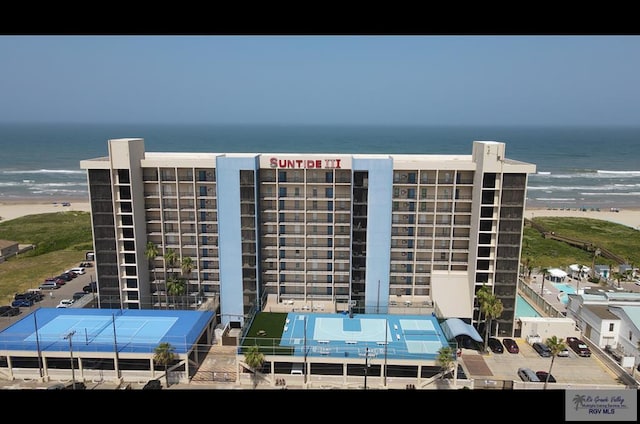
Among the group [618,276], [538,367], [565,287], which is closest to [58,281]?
[538,367]

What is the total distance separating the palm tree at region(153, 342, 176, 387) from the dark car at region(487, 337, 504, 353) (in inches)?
986

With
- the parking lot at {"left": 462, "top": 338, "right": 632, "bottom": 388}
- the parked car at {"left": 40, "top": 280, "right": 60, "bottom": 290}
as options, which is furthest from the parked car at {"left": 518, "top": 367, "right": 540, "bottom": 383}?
the parked car at {"left": 40, "top": 280, "right": 60, "bottom": 290}

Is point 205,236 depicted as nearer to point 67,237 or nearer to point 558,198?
point 67,237

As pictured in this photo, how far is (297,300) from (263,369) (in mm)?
9871

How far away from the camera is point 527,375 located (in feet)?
108

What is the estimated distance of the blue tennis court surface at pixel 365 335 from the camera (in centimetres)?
3231

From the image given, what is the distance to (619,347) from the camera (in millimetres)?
37625

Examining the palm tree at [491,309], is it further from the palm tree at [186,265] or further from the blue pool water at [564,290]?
the palm tree at [186,265]

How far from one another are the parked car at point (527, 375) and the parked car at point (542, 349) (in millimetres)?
3147

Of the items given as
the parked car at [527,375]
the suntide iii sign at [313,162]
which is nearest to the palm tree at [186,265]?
the suntide iii sign at [313,162]

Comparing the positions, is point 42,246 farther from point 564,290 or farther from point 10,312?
point 564,290

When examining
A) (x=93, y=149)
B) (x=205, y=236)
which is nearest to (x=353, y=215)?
(x=205, y=236)

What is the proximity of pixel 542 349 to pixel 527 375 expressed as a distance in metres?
4.94

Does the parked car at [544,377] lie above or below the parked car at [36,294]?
below
